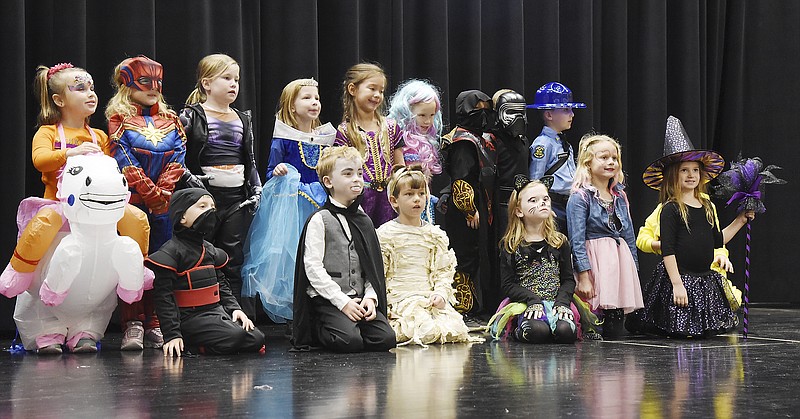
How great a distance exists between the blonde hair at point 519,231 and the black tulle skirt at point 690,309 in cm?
56

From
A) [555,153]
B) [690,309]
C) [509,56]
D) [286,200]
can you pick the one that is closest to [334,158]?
[286,200]

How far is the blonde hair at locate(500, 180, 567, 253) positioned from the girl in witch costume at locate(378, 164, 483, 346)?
30 cm

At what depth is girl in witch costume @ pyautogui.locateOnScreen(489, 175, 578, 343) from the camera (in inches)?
175

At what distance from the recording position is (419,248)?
4.40m

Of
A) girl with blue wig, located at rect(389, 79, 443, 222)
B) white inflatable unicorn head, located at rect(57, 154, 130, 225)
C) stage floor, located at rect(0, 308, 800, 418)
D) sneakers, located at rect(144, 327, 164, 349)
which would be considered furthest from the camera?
girl with blue wig, located at rect(389, 79, 443, 222)

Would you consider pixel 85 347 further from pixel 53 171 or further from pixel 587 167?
pixel 587 167

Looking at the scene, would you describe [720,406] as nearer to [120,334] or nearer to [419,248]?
[419,248]

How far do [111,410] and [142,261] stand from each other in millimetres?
1485

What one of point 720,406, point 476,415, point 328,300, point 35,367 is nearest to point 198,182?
point 328,300

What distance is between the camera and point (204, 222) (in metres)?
3.90

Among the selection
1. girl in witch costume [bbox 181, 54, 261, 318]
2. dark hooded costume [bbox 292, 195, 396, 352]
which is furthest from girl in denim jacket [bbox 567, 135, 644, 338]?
girl in witch costume [bbox 181, 54, 261, 318]

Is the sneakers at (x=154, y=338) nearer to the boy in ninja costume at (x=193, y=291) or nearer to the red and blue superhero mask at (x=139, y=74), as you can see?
the boy in ninja costume at (x=193, y=291)

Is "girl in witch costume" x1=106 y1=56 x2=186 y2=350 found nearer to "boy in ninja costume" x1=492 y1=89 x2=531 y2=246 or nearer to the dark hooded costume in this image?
the dark hooded costume

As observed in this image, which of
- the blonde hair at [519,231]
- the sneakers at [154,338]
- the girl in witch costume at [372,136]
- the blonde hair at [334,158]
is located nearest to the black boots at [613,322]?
the blonde hair at [519,231]
